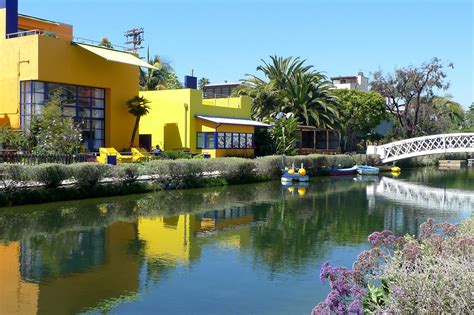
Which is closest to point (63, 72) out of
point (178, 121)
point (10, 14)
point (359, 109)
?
point (10, 14)

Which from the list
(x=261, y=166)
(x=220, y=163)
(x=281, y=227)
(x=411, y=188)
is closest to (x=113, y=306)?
(x=281, y=227)

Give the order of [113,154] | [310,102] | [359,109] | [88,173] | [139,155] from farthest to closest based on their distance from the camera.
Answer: [359,109] < [310,102] < [139,155] < [113,154] < [88,173]

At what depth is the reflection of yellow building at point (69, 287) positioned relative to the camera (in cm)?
853

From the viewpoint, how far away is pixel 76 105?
3156 cm

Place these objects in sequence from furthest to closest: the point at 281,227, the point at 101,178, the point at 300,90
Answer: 1. the point at 300,90
2. the point at 101,178
3. the point at 281,227

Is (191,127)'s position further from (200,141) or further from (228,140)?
(228,140)

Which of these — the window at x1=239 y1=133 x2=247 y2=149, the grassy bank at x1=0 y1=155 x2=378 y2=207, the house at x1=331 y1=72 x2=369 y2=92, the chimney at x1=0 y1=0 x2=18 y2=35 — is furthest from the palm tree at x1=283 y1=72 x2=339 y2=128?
the house at x1=331 y1=72 x2=369 y2=92

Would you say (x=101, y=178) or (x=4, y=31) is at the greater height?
(x=4, y=31)

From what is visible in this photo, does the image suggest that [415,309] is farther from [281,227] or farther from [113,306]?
[281,227]

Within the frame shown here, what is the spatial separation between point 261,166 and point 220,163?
13.5 ft

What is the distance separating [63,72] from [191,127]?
10.1m

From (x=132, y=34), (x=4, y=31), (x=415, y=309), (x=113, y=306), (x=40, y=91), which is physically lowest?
(x=113, y=306)

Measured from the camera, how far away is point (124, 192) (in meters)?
24.4

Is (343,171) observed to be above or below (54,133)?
below
